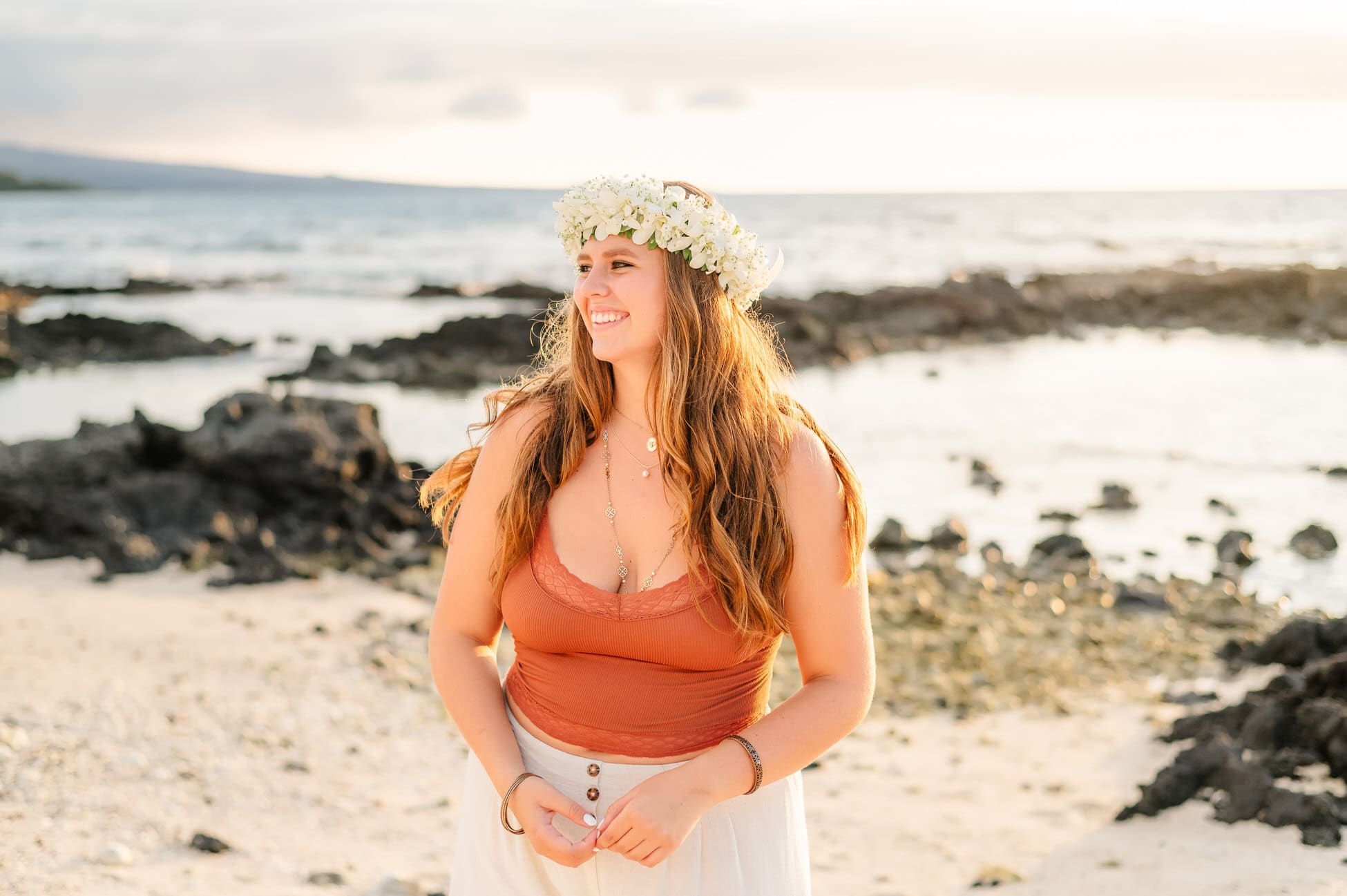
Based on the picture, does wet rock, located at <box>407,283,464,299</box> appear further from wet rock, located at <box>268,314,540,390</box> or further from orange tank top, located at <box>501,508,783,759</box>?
orange tank top, located at <box>501,508,783,759</box>

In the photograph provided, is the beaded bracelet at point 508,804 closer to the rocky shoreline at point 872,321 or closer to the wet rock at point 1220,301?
the rocky shoreline at point 872,321

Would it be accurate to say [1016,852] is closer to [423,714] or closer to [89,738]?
[423,714]

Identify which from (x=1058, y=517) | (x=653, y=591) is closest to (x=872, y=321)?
(x=1058, y=517)

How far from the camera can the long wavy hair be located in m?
2.73

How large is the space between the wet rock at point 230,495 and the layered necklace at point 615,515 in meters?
6.37

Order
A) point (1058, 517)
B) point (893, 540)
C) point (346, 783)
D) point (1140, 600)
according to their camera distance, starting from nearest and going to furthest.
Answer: point (346, 783) < point (1140, 600) < point (893, 540) < point (1058, 517)

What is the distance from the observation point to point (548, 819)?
8.54 feet

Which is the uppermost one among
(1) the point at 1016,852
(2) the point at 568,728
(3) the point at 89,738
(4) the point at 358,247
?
(4) the point at 358,247

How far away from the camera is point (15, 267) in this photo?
47.2m

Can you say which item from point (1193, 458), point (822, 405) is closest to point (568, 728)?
point (1193, 458)

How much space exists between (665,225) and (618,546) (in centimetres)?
77

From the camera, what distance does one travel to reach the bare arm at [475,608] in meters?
2.90

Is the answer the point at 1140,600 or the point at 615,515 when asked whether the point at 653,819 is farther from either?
the point at 1140,600

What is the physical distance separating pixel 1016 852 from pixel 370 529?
634 centimetres
